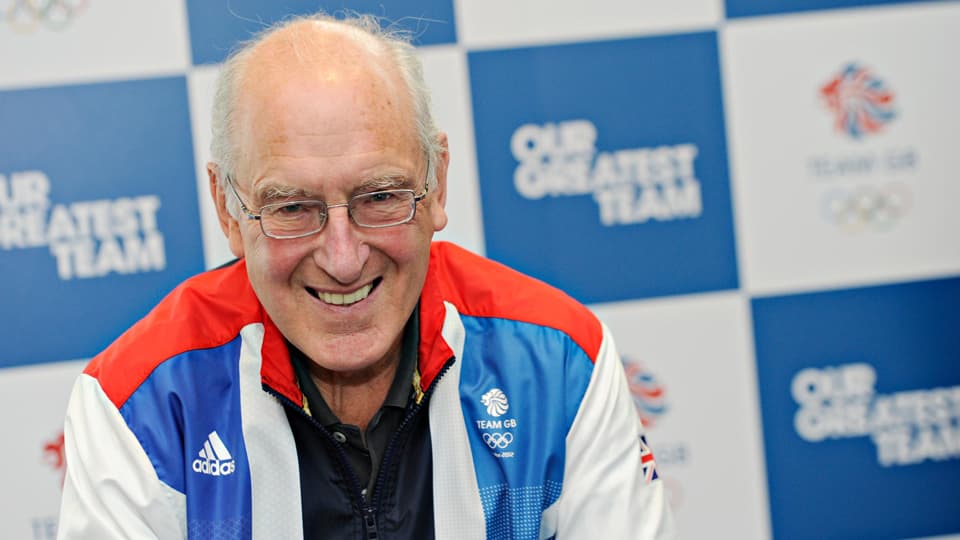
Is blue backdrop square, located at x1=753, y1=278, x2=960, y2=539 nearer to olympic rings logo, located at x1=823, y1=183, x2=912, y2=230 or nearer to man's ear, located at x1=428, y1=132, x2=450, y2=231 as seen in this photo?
olympic rings logo, located at x1=823, y1=183, x2=912, y2=230

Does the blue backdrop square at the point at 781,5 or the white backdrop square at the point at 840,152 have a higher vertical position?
the blue backdrop square at the point at 781,5

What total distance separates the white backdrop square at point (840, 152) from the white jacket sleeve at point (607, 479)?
1.11 meters

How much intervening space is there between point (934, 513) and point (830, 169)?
90 centimetres

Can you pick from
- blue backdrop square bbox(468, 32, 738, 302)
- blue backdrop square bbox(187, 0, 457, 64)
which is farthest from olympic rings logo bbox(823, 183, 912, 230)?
blue backdrop square bbox(187, 0, 457, 64)

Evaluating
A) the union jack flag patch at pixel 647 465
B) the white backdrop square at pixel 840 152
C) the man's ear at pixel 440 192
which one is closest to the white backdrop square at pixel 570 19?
the white backdrop square at pixel 840 152

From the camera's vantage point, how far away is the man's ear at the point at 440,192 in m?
1.42

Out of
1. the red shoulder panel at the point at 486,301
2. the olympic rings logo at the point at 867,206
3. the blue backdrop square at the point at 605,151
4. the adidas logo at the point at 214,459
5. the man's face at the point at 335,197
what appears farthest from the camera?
the olympic rings logo at the point at 867,206

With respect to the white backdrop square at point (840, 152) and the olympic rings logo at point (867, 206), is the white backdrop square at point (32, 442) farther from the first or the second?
the olympic rings logo at point (867, 206)

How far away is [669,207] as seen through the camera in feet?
8.04

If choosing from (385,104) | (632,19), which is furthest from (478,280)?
(632,19)

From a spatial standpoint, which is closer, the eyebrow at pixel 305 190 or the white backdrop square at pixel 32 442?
the eyebrow at pixel 305 190

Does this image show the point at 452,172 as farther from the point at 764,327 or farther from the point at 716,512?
the point at 716,512

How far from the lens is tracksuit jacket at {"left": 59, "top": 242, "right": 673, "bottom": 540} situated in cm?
137

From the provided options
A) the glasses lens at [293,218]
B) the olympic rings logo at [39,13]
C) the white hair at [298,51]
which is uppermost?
the olympic rings logo at [39,13]
